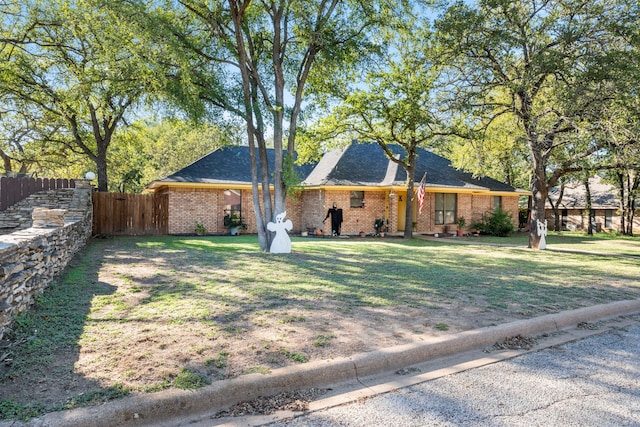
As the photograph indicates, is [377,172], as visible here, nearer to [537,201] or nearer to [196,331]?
[537,201]

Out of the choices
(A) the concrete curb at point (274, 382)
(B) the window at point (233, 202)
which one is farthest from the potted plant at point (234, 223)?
(A) the concrete curb at point (274, 382)

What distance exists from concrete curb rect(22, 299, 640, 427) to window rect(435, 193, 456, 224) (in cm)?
1727

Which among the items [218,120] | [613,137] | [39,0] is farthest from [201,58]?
[613,137]

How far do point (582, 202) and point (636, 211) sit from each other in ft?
12.1

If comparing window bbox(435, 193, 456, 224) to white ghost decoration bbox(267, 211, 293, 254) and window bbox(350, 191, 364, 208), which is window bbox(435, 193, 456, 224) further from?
white ghost decoration bbox(267, 211, 293, 254)

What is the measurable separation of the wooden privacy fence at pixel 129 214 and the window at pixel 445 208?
1369 centimetres

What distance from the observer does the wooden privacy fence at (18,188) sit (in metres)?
11.7

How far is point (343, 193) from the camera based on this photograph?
63.2ft

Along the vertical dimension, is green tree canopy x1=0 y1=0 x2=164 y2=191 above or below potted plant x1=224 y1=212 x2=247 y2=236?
above

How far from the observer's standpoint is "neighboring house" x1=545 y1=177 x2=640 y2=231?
3127 centimetres

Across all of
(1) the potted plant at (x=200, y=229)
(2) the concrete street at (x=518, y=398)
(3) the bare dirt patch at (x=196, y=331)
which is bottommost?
(2) the concrete street at (x=518, y=398)

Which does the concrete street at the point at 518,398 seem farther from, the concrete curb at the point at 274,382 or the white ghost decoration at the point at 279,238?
the white ghost decoration at the point at 279,238

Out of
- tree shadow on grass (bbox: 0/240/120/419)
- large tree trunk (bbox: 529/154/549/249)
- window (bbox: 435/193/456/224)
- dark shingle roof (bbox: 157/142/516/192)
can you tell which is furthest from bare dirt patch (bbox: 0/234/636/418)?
window (bbox: 435/193/456/224)

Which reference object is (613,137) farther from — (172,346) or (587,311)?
(172,346)
